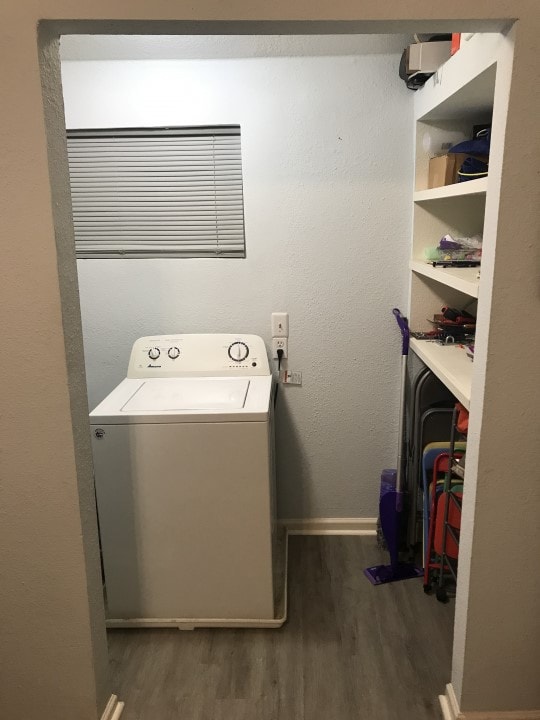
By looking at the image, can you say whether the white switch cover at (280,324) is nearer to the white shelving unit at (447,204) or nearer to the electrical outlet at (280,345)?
the electrical outlet at (280,345)

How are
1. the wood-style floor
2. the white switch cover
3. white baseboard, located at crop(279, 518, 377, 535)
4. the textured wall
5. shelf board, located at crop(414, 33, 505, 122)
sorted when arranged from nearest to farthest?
→ the textured wall, shelf board, located at crop(414, 33, 505, 122), the wood-style floor, the white switch cover, white baseboard, located at crop(279, 518, 377, 535)

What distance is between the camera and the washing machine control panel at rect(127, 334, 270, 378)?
8.37 ft

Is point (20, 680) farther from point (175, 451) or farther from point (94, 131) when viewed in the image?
point (94, 131)

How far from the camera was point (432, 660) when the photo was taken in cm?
206

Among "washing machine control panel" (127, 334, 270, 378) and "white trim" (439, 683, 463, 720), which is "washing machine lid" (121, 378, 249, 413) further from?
"white trim" (439, 683, 463, 720)

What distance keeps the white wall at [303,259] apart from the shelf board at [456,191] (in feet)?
0.57

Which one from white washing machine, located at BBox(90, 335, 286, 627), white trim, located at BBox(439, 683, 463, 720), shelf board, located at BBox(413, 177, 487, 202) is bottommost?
white trim, located at BBox(439, 683, 463, 720)

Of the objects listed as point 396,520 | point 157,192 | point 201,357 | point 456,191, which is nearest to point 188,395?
point 201,357

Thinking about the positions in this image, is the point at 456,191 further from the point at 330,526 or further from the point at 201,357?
the point at 330,526

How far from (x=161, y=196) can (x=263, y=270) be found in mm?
564

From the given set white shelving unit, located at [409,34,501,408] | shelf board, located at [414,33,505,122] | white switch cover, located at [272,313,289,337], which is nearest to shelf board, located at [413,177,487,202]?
white shelving unit, located at [409,34,501,408]

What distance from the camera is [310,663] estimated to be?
2068 millimetres

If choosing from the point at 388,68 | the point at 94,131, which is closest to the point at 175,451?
the point at 94,131

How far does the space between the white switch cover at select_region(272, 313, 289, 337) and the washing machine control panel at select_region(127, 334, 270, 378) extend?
0.38 feet
